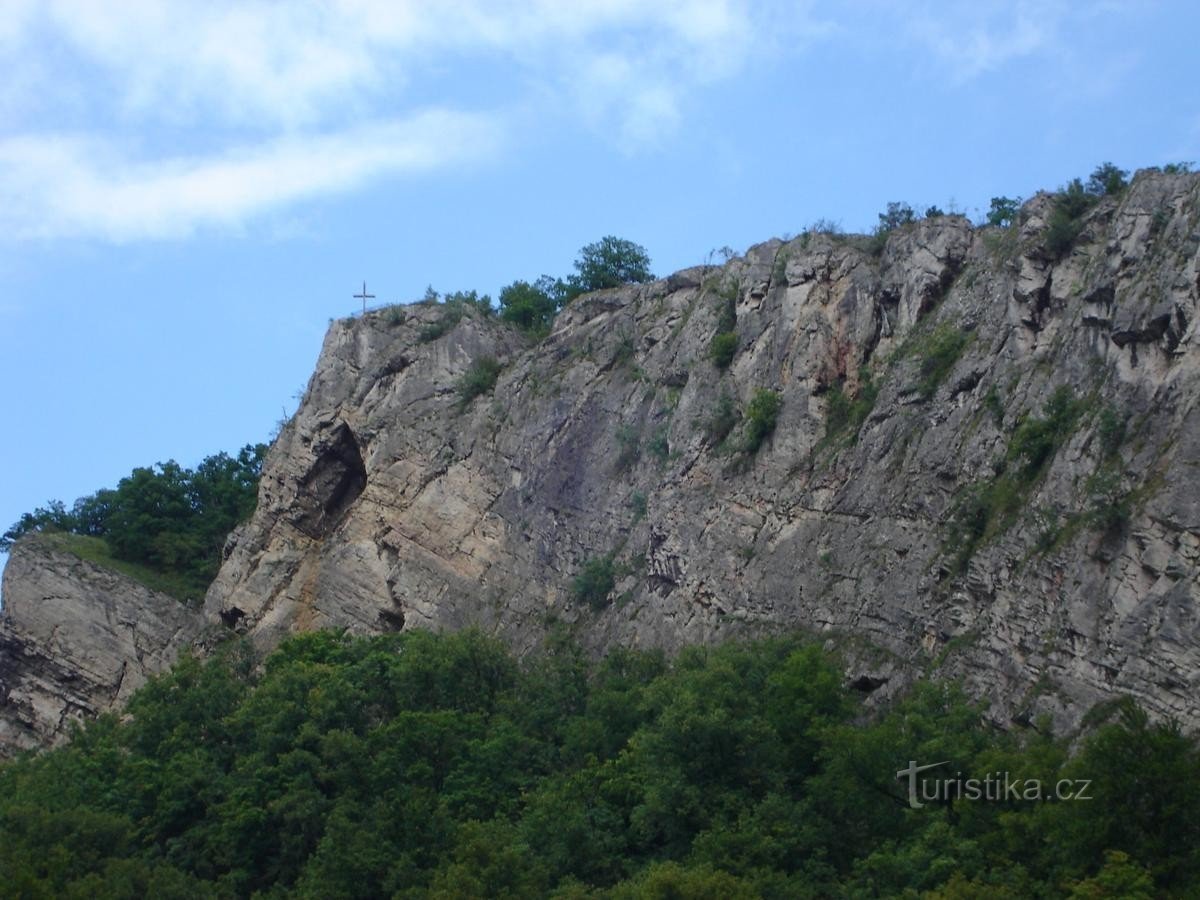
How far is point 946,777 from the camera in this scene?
3759 cm

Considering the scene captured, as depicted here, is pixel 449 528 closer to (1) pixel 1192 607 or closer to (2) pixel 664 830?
(2) pixel 664 830

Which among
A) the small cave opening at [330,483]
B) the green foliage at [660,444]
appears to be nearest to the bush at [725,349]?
the green foliage at [660,444]

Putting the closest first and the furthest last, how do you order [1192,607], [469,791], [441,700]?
[1192,607] → [469,791] → [441,700]

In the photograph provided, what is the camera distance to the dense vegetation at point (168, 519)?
212 ft

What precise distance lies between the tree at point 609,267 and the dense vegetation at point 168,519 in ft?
46.2

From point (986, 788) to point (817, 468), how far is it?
12.6 metres

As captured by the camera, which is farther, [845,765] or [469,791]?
[469,791]

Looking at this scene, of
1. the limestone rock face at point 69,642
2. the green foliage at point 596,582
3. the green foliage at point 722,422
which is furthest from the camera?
the limestone rock face at point 69,642

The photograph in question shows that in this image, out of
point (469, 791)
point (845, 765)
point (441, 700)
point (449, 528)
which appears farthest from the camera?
point (449, 528)

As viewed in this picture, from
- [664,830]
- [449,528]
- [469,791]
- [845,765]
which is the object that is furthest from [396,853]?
[449,528]

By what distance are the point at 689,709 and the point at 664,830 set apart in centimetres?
260

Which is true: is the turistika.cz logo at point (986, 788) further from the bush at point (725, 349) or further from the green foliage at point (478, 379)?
the green foliage at point (478, 379)

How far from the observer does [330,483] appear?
60406mm

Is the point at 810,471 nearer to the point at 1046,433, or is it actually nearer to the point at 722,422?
the point at 722,422
